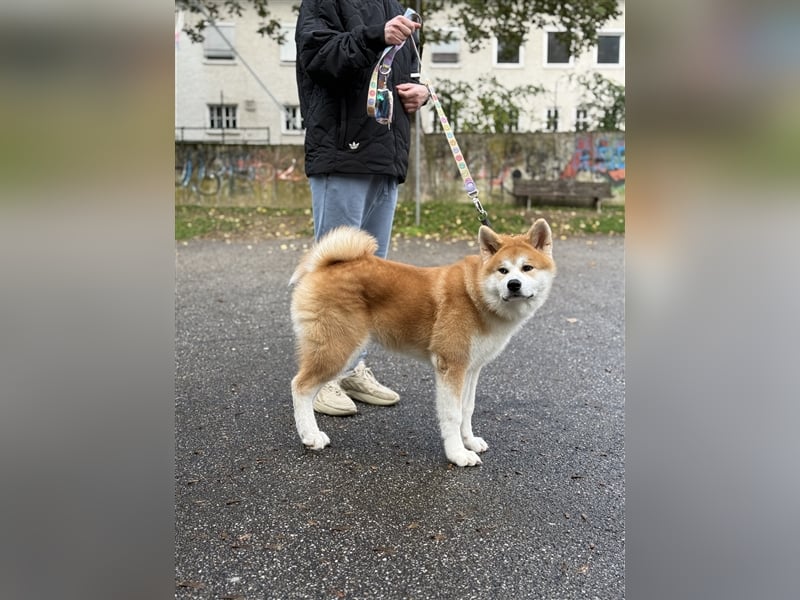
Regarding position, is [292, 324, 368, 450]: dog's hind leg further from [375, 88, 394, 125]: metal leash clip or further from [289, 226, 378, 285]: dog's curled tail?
[375, 88, 394, 125]: metal leash clip

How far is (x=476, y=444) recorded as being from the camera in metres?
3.38

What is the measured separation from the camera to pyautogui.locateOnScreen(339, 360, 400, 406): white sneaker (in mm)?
4074

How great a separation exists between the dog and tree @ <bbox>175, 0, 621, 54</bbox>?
448 inches

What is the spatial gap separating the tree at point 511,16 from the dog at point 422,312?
37.3 ft

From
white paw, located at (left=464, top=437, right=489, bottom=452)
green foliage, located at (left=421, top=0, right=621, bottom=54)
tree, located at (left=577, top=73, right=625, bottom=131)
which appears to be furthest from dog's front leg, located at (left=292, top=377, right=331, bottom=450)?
tree, located at (left=577, top=73, right=625, bottom=131)

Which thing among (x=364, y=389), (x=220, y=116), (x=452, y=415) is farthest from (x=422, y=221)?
(x=220, y=116)

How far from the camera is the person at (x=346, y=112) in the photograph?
→ 3.30m

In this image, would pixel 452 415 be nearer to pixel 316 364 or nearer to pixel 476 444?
pixel 476 444

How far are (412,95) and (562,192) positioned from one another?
11856mm

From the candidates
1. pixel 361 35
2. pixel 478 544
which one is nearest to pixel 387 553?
pixel 478 544
